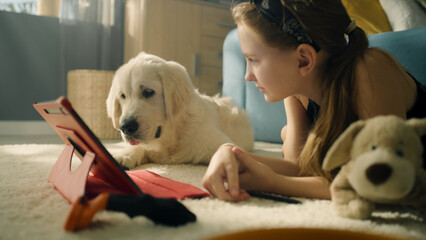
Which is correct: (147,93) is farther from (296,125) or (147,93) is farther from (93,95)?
(93,95)

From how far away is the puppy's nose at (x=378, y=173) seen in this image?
0.71 m

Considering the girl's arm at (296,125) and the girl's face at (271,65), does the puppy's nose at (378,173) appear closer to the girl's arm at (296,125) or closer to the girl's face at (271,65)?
the girl's face at (271,65)

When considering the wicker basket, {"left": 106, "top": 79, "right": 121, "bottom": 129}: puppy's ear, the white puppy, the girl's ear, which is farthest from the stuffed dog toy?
the wicker basket

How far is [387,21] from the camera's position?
8.35 ft

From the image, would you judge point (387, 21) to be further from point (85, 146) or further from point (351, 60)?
point (85, 146)

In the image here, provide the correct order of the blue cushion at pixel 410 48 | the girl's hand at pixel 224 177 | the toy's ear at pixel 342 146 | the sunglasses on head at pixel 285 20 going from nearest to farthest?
1. the toy's ear at pixel 342 146
2. the girl's hand at pixel 224 177
3. the sunglasses on head at pixel 285 20
4. the blue cushion at pixel 410 48

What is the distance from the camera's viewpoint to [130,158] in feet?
5.75

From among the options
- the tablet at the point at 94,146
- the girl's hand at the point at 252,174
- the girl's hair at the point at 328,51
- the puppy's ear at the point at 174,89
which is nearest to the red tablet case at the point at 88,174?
the tablet at the point at 94,146

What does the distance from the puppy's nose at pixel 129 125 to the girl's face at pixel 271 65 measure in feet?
2.38

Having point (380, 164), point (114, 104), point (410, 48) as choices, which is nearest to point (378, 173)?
point (380, 164)

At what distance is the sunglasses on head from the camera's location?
1.09m

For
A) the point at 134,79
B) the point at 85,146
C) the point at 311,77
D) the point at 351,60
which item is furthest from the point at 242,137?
the point at 85,146

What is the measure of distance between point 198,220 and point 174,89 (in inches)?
42.5

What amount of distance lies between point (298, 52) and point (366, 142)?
1.46ft
